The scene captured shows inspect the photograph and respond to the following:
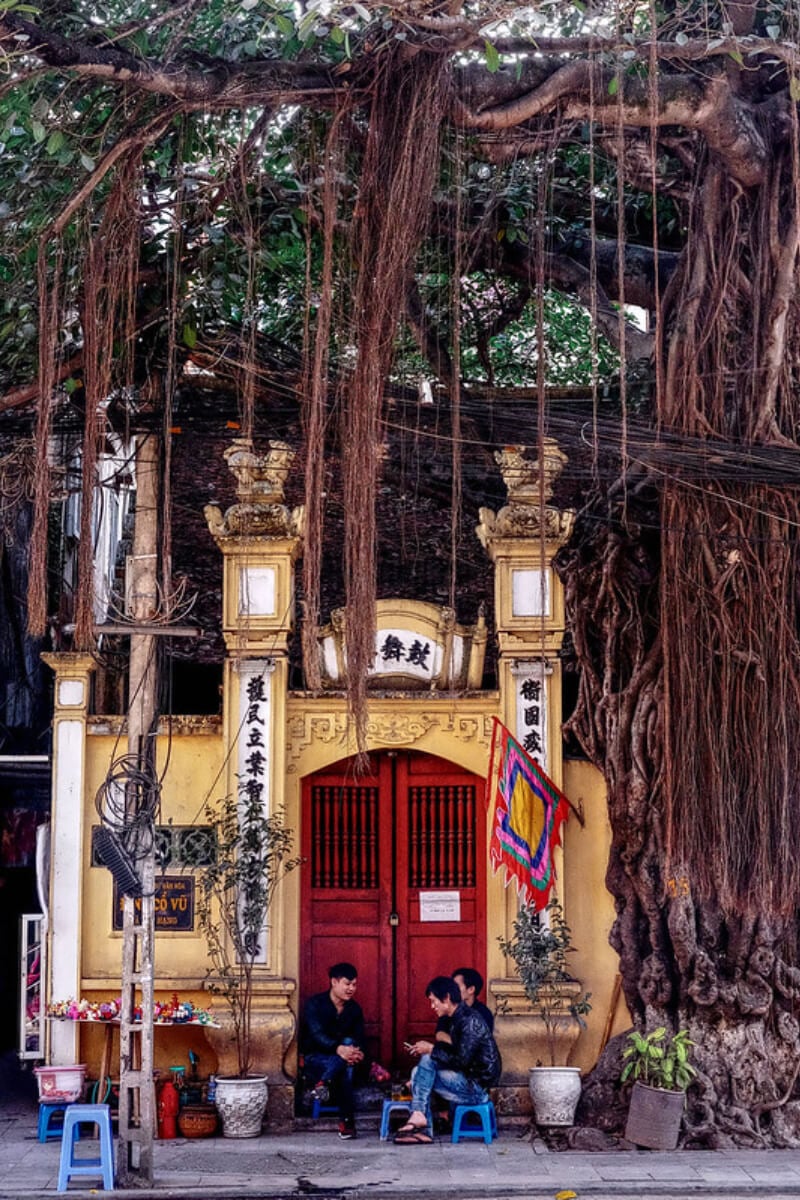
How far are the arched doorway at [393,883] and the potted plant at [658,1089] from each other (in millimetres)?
1419

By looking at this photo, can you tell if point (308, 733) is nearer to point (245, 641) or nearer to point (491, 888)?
point (245, 641)

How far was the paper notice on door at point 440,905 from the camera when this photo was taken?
1008 centimetres

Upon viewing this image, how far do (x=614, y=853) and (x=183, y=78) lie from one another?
16.8 ft

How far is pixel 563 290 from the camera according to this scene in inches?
413

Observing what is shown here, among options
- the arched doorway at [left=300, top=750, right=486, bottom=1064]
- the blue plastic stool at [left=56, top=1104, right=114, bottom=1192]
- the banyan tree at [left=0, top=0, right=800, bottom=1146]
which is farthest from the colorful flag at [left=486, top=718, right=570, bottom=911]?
the blue plastic stool at [left=56, top=1104, right=114, bottom=1192]

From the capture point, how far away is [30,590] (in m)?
7.64

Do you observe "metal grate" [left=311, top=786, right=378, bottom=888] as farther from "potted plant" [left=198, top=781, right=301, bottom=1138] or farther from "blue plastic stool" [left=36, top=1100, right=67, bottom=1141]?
"blue plastic stool" [left=36, top=1100, right=67, bottom=1141]

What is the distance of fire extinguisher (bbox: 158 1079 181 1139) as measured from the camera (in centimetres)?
917

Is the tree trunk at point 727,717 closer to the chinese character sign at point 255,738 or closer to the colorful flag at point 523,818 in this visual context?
the colorful flag at point 523,818

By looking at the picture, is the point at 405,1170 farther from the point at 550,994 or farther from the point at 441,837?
the point at 441,837

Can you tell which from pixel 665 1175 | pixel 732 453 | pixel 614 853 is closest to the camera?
pixel 665 1175

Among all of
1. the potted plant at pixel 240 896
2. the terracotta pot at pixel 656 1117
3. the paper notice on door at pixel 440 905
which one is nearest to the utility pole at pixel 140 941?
the potted plant at pixel 240 896

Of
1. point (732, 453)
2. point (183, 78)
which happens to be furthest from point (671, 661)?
point (183, 78)

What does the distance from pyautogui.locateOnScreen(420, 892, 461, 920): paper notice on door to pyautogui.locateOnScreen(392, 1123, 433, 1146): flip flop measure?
1519 mm
